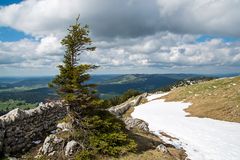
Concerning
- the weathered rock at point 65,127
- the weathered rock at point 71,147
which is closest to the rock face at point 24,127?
the weathered rock at point 65,127

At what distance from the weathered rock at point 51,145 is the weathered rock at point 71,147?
658 millimetres

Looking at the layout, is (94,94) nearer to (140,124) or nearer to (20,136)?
(20,136)

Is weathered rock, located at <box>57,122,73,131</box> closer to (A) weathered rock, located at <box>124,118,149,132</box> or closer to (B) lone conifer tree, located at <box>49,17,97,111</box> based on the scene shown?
(B) lone conifer tree, located at <box>49,17,97,111</box>

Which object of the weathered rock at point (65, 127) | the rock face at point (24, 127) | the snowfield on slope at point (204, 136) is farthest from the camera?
the snowfield on slope at point (204, 136)

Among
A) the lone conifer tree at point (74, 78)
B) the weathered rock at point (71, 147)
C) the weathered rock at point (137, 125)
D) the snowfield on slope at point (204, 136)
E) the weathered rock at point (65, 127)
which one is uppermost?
the lone conifer tree at point (74, 78)

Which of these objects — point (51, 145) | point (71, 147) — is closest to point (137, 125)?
point (71, 147)

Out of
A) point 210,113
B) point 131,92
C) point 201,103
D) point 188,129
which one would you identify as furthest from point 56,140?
point 131,92

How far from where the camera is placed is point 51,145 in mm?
20016

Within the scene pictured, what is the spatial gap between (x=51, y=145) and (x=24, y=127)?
310 centimetres

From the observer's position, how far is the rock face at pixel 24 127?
1977 cm

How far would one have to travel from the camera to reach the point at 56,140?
20.4m

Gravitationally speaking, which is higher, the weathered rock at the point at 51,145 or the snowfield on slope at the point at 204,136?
the weathered rock at the point at 51,145

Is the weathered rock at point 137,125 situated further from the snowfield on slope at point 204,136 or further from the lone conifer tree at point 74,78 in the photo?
the lone conifer tree at point 74,78

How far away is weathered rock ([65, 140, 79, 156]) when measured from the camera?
19844 millimetres
